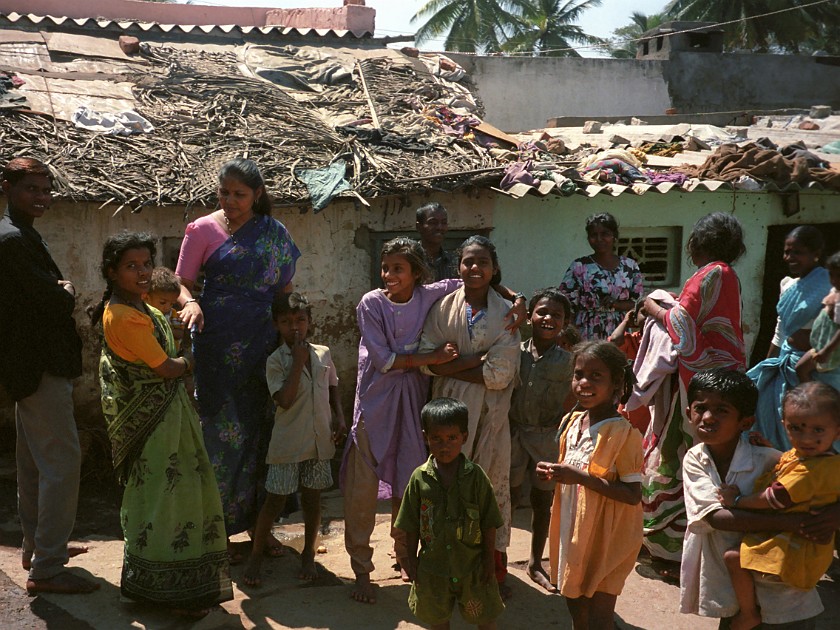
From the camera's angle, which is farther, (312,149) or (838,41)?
(838,41)

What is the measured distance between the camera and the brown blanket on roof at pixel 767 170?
25.0 feet

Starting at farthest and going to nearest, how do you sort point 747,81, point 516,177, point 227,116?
point 747,81 < point 227,116 < point 516,177

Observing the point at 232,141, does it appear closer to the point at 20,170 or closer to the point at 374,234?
the point at 374,234

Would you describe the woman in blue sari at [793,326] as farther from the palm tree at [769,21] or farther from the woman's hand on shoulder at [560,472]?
the palm tree at [769,21]

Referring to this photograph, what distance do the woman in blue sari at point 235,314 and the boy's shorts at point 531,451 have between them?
4.35ft

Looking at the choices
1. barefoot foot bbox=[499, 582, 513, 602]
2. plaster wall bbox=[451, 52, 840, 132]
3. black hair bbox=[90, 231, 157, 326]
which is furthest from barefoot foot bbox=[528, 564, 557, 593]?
plaster wall bbox=[451, 52, 840, 132]

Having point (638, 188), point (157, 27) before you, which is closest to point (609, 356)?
point (638, 188)

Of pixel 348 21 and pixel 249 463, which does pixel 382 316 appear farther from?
pixel 348 21

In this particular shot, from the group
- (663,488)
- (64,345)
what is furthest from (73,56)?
(663,488)

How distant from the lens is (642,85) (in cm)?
1747

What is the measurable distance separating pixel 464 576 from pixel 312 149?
448cm

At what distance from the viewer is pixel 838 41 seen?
30781mm

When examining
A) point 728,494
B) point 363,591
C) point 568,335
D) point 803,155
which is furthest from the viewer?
point 803,155

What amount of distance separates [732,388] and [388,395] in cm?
164
